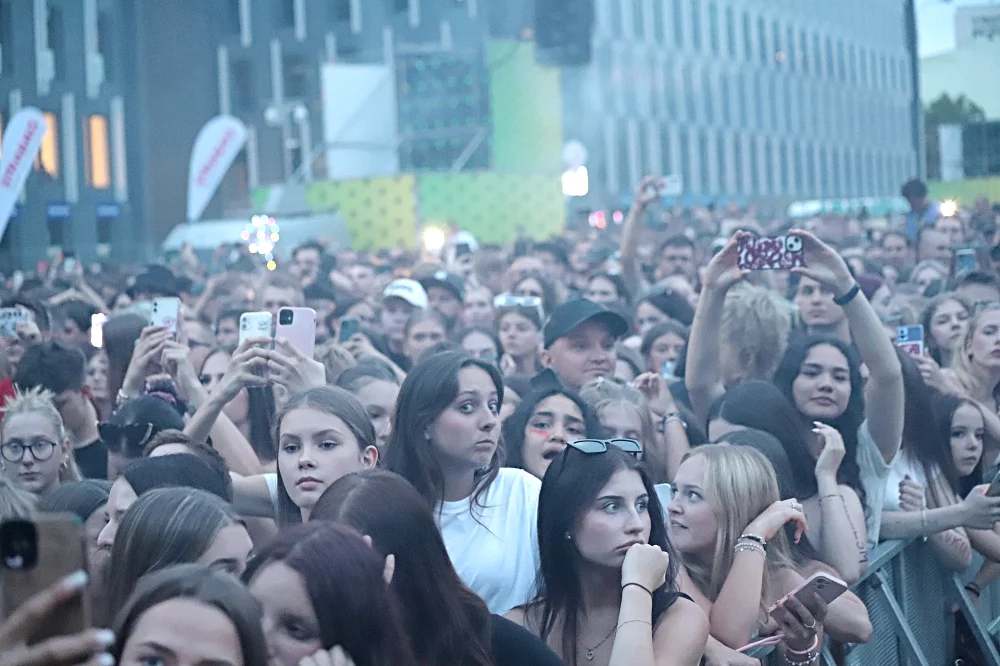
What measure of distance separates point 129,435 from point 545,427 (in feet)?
5.50

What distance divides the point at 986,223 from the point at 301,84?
36.3 metres

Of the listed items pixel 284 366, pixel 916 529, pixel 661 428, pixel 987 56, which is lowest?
pixel 916 529

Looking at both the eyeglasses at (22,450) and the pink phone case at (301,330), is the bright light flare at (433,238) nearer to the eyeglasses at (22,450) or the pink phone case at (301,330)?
the pink phone case at (301,330)

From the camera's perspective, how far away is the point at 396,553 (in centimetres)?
343

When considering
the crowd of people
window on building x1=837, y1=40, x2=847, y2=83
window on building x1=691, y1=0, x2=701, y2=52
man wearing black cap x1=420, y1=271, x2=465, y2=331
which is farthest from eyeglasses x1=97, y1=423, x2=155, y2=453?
window on building x1=837, y1=40, x2=847, y2=83

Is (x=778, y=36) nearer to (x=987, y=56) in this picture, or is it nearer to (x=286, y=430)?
(x=987, y=56)

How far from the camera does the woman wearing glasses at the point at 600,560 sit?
3.97 metres

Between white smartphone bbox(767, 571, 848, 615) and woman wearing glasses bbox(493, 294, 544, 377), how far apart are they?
4688 millimetres

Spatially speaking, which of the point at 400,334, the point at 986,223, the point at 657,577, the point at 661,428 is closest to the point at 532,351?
the point at 400,334

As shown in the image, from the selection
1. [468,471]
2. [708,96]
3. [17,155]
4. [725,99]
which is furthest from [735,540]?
[725,99]

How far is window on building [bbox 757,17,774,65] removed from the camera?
220ft

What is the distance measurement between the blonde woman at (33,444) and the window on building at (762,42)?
6432 cm

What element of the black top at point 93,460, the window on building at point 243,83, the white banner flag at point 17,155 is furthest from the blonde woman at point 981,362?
the window on building at point 243,83

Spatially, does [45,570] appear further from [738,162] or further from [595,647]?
[738,162]
